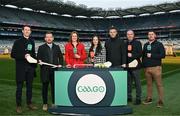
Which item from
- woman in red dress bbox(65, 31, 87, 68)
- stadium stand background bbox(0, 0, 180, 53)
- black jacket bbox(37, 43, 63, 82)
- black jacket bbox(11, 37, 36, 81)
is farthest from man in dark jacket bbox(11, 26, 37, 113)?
stadium stand background bbox(0, 0, 180, 53)

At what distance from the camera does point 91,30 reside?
9644 cm

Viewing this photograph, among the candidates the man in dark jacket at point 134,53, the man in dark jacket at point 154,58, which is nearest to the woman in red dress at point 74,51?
the man in dark jacket at point 134,53

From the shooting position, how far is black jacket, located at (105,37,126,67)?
9.04 metres

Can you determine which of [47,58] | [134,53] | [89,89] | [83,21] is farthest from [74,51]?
[83,21]

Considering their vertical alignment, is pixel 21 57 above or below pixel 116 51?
below

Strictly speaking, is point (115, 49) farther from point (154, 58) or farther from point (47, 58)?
point (47, 58)

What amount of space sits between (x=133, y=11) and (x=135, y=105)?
278ft

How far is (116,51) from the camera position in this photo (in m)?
9.05

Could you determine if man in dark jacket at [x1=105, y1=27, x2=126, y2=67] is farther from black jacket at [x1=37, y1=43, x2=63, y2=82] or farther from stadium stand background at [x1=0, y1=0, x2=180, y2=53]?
stadium stand background at [x1=0, y1=0, x2=180, y2=53]

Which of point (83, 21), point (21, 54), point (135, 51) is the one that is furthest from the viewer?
point (83, 21)

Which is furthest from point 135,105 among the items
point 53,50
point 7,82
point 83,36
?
point 83,36

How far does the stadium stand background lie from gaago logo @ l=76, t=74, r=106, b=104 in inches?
2537

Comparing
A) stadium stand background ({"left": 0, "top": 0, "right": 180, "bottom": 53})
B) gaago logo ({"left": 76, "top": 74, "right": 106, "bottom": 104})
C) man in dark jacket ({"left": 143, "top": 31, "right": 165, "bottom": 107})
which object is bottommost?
gaago logo ({"left": 76, "top": 74, "right": 106, "bottom": 104})

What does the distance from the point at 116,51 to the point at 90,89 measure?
1736mm
